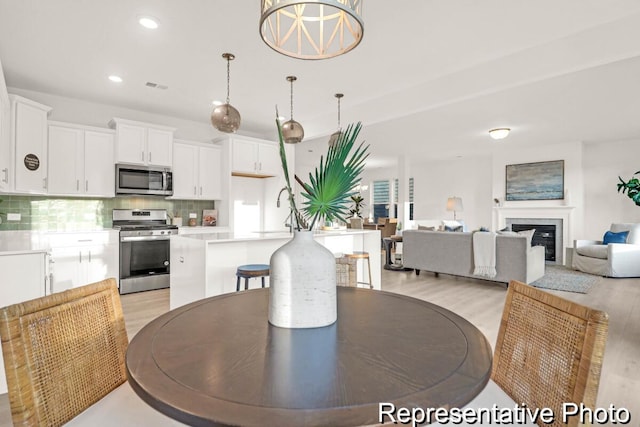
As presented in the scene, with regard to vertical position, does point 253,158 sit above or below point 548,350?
above

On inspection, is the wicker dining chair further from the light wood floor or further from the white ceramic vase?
the light wood floor

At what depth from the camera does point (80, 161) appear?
4168 millimetres

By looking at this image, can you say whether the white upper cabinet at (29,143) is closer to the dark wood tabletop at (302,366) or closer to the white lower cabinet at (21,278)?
the white lower cabinet at (21,278)

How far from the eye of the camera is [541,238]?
7.33 meters

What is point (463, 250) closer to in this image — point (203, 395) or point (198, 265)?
point (198, 265)

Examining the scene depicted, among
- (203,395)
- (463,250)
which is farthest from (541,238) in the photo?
(203,395)

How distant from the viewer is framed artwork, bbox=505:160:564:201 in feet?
23.1

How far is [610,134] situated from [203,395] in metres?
8.04

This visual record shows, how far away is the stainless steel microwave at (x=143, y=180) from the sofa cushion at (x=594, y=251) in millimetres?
6944

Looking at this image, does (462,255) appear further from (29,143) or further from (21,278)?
(29,143)

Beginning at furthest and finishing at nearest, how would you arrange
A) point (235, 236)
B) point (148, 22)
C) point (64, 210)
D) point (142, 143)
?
point (142, 143)
point (64, 210)
point (235, 236)
point (148, 22)

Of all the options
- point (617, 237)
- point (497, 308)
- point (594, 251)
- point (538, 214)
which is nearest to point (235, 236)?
point (497, 308)

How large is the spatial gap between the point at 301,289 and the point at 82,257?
13.4 ft

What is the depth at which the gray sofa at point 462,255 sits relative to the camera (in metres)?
4.49
